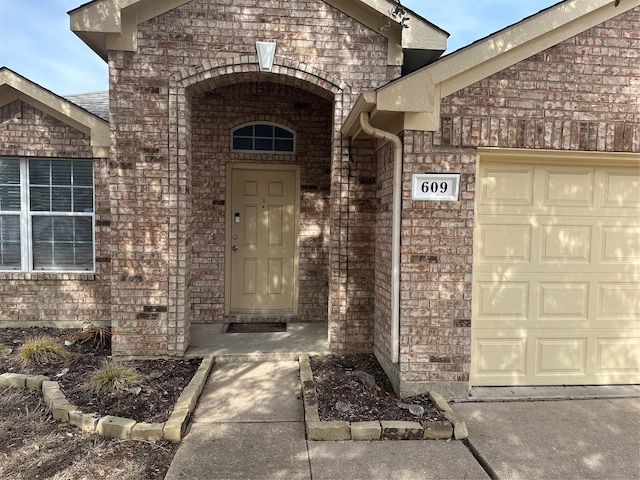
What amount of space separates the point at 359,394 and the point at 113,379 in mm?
2470

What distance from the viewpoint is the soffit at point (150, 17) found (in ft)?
15.1

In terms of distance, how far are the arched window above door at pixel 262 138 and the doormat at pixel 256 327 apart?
8.74ft

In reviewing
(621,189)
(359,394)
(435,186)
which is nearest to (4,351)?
(359,394)

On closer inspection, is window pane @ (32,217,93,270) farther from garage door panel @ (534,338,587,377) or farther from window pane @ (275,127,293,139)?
garage door panel @ (534,338,587,377)

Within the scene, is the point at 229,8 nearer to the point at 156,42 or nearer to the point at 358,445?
the point at 156,42

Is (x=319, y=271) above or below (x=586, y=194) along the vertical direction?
below

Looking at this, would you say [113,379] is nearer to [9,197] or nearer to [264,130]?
[9,197]

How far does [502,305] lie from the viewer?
4.32m

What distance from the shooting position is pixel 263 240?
655 centimetres

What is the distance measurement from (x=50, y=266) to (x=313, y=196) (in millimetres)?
4109

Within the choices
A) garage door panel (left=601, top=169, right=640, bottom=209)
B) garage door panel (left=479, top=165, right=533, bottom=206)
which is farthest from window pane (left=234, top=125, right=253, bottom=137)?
garage door panel (left=601, top=169, right=640, bottom=209)

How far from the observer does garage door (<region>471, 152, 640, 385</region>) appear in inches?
168

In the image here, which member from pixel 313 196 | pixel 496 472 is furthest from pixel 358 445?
pixel 313 196

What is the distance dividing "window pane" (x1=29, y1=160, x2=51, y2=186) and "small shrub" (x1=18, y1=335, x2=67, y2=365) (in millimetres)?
2458
